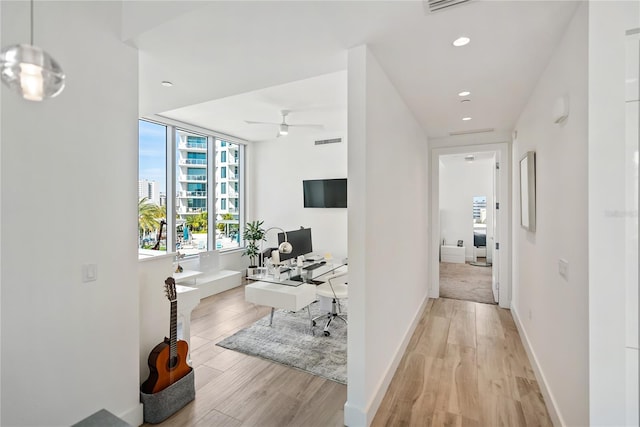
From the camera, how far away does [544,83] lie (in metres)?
2.29

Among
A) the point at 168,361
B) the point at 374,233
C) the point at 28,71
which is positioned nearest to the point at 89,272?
the point at 168,361

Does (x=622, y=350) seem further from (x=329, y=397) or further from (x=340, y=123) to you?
(x=340, y=123)

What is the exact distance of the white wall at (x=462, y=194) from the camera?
27.3ft

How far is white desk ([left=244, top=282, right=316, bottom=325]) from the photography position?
313 centimetres

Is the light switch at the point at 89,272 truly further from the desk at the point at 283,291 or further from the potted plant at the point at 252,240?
the potted plant at the point at 252,240

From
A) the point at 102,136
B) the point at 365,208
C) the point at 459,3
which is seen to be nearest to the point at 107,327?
the point at 102,136

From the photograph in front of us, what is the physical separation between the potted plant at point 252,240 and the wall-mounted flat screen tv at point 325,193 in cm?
107

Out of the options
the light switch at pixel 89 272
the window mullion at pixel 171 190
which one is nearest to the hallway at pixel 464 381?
the light switch at pixel 89 272

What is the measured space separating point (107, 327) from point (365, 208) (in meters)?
1.77

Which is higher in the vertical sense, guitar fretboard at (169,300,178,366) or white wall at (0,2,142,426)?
white wall at (0,2,142,426)

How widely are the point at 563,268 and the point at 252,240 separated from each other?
16.4 feet

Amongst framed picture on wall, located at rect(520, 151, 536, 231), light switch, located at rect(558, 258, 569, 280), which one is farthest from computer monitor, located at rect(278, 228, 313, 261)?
light switch, located at rect(558, 258, 569, 280)

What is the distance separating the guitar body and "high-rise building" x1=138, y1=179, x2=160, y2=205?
9.51 ft

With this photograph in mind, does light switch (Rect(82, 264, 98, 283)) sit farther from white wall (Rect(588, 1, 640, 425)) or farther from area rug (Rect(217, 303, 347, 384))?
white wall (Rect(588, 1, 640, 425))
